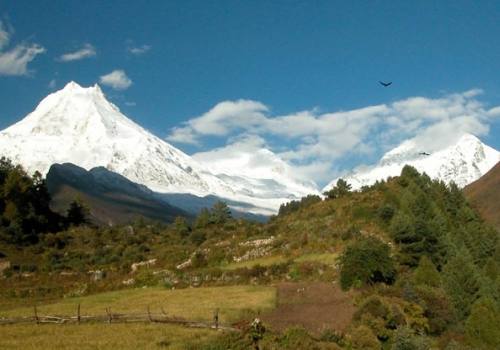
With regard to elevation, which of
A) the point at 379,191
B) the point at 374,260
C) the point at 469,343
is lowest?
the point at 469,343

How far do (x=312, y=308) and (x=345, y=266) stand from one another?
554 cm

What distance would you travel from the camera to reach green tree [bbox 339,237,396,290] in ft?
134

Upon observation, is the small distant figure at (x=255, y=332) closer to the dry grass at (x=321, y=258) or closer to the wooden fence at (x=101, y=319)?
the wooden fence at (x=101, y=319)

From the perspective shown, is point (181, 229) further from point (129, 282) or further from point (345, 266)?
point (345, 266)

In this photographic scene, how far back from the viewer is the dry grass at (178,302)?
3638 centimetres

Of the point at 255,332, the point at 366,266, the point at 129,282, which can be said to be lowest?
the point at 255,332

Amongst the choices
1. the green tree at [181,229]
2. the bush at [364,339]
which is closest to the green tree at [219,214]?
the green tree at [181,229]

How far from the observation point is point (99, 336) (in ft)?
93.7

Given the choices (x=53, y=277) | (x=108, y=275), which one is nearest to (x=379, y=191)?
(x=108, y=275)

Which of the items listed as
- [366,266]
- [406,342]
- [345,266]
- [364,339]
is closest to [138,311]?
[345,266]

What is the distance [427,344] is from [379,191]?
45.0 meters

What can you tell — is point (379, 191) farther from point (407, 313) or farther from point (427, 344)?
point (427, 344)

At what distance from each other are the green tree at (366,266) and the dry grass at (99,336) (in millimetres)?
14320

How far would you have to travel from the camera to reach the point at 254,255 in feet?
197
